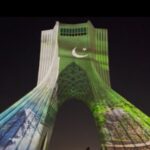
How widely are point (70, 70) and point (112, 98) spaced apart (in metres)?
2.45

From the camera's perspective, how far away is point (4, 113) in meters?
14.7

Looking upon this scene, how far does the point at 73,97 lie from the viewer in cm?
1658

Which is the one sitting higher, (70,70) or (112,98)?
(70,70)

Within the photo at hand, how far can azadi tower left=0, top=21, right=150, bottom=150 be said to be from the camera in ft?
46.0

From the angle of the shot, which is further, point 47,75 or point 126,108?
point 47,75

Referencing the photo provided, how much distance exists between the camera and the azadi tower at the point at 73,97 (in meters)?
14.0

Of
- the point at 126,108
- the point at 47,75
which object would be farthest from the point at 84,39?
the point at 126,108

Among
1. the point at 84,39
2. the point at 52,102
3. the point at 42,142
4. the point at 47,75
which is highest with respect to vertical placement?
the point at 84,39

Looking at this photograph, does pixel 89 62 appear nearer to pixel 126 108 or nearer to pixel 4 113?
pixel 126 108

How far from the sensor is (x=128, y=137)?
14.2 metres

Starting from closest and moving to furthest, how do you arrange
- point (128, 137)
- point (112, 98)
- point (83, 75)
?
point (128, 137)
point (112, 98)
point (83, 75)

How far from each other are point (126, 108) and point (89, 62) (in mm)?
2753

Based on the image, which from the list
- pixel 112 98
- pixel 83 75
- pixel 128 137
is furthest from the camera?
pixel 83 75

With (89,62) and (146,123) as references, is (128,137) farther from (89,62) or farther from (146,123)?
(89,62)
